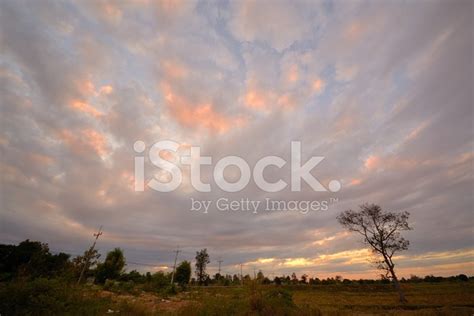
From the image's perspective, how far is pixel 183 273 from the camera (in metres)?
56.7

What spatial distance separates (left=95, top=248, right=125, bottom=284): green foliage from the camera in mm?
45406

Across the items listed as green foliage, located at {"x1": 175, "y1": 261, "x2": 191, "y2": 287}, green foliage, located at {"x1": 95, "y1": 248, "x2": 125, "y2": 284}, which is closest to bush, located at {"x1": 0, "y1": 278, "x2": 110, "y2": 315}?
green foliage, located at {"x1": 95, "y1": 248, "x2": 125, "y2": 284}

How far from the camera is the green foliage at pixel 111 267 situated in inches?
1788

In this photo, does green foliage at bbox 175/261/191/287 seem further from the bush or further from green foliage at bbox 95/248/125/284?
the bush

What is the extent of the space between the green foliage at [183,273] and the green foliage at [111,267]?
13.7 meters

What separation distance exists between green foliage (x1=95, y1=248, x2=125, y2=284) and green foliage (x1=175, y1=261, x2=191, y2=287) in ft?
45.0

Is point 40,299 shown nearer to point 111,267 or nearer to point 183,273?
point 111,267

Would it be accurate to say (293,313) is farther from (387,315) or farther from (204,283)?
(204,283)

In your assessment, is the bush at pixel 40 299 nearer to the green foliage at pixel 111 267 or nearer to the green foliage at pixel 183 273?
the green foliage at pixel 111 267

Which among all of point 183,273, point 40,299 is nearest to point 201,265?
point 183,273

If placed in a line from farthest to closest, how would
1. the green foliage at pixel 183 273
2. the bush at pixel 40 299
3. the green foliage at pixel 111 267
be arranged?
the green foliage at pixel 183 273
the green foliage at pixel 111 267
the bush at pixel 40 299

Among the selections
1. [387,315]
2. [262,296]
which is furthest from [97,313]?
[387,315]

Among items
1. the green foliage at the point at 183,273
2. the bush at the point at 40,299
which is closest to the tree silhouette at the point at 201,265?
the green foliage at the point at 183,273

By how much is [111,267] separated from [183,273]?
16941mm
